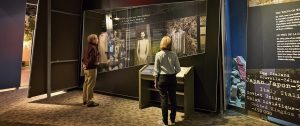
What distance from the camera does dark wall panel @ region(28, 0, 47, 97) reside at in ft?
21.2

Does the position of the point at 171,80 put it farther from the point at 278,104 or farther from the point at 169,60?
the point at 278,104

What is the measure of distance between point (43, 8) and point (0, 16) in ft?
7.12

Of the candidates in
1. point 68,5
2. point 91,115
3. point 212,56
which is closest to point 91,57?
point 91,115

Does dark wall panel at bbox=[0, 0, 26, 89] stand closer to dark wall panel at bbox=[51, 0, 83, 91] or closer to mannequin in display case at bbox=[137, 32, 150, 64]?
dark wall panel at bbox=[51, 0, 83, 91]

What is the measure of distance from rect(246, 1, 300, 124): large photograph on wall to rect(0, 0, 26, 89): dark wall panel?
6527 millimetres

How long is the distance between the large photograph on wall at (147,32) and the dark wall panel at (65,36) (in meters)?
0.81

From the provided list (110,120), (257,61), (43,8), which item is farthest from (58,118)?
(257,61)

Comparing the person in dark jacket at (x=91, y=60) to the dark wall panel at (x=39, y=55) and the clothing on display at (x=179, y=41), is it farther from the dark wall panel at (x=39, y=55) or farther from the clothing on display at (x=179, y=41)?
the clothing on display at (x=179, y=41)

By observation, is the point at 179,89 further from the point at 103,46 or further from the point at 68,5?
the point at 68,5

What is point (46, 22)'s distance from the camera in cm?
661

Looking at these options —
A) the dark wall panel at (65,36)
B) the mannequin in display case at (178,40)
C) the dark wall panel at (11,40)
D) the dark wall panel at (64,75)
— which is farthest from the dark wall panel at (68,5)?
the mannequin in display case at (178,40)

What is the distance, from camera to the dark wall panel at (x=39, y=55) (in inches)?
254

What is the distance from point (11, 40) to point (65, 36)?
6.51ft

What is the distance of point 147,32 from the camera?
6.61 m
